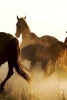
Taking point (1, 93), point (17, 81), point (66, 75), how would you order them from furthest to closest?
point (66, 75), point (17, 81), point (1, 93)

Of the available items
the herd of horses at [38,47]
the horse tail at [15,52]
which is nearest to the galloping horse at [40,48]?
the herd of horses at [38,47]

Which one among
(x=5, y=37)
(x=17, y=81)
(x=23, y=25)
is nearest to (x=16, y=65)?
(x=5, y=37)

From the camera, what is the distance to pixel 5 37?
991 cm

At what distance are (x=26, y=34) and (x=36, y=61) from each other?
3.99ft

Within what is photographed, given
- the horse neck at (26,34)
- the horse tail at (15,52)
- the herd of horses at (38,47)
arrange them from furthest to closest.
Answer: the horse neck at (26,34) → the herd of horses at (38,47) → the horse tail at (15,52)

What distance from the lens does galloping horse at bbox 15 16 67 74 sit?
14445 millimetres

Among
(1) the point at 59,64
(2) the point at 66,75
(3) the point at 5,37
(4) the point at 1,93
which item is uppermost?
(3) the point at 5,37

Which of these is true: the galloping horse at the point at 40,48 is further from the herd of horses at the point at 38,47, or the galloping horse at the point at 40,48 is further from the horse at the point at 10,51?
the horse at the point at 10,51

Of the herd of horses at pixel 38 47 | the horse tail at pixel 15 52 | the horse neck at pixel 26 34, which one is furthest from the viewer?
the horse neck at pixel 26 34

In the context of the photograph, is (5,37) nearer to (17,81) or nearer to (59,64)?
(17,81)

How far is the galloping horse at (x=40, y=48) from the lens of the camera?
14445mm

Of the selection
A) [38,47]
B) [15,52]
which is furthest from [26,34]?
[15,52]

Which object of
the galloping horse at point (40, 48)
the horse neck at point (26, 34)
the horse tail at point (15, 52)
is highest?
the horse tail at point (15, 52)

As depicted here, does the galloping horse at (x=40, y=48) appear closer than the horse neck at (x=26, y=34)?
Yes
